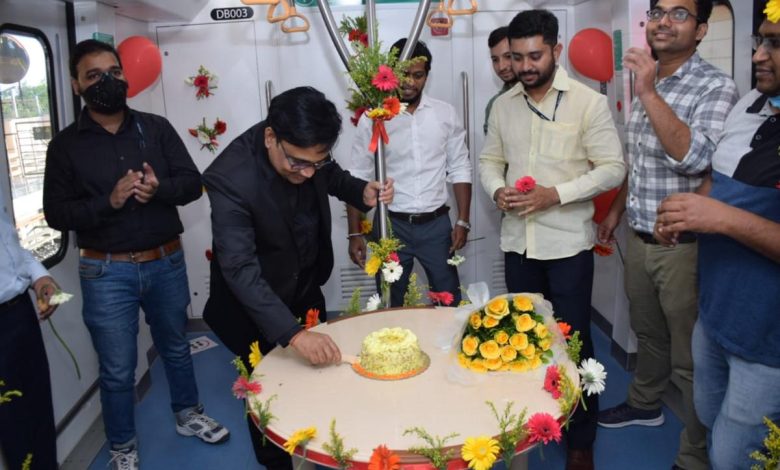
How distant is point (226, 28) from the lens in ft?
14.2

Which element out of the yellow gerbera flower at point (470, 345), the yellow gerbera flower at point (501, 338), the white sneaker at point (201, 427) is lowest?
the white sneaker at point (201, 427)

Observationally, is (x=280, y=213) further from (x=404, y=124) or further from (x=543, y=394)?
(x=404, y=124)

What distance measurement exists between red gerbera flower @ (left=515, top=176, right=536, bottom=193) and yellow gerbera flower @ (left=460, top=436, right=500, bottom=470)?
1.31m

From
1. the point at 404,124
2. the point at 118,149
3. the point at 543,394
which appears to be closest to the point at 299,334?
the point at 543,394

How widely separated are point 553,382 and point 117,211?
6.58 ft

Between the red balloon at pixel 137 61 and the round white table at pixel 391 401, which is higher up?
the red balloon at pixel 137 61

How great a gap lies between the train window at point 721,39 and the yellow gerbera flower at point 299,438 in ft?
8.54

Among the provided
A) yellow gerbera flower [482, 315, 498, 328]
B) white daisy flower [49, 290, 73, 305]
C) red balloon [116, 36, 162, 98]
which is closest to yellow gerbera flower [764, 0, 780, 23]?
yellow gerbera flower [482, 315, 498, 328]

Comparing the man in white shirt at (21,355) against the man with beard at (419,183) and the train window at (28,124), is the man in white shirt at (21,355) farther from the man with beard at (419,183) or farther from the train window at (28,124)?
the man with beard at (419,183)

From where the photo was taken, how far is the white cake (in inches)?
78.1

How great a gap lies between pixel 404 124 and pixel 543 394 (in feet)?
6.66

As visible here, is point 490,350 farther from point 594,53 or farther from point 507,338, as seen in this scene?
point 594,53

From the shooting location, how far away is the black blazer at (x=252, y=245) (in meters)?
2.12

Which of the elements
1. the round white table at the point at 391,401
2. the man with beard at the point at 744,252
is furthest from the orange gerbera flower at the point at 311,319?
the man with beard at the point at 744,252
